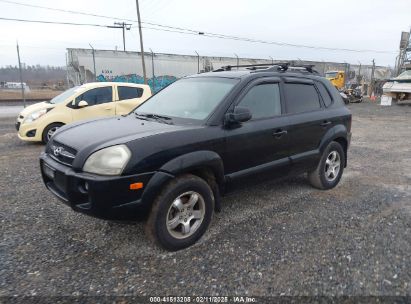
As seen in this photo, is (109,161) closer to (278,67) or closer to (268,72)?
(268,72)

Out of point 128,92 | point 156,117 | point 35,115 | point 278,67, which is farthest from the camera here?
point 128,92

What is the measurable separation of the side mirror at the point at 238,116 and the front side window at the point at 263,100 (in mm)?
299

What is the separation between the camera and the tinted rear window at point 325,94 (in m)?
4.87

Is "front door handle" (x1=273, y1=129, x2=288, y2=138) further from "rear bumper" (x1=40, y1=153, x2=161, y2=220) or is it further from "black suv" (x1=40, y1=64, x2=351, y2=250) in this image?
"rear bumper" (x1=40, y1=153, x2=161, y2=220)

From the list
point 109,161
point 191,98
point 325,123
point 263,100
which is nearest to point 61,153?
point 109,161

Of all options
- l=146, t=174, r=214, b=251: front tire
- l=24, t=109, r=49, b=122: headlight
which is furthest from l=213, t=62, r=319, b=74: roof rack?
l=24, t=109, r=49, b=122: headlight

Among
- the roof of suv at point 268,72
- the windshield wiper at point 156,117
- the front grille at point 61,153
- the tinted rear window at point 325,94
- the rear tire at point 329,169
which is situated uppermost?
the roof of suv at point 268,72

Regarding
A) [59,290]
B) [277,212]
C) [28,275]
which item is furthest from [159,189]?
[277,212]

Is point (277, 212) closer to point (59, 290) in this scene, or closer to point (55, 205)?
point (59, 290)

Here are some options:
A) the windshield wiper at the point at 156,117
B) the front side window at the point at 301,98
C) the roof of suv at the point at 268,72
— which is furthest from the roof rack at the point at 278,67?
the windshield wiper at the point at 156,117

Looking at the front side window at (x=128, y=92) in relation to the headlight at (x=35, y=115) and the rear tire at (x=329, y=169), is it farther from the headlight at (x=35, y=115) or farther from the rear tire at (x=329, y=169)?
the rear tire at (x=329, y=169)

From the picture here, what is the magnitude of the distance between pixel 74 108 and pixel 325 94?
6060 millimetres

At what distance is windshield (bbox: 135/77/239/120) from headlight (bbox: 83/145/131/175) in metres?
1.02

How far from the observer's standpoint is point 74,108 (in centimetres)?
823
